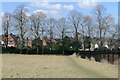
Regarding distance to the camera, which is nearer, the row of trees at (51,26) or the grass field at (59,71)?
the grass field at (59,71)

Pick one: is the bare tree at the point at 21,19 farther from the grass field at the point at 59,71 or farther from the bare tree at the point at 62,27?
the grass field at the point at 59,71

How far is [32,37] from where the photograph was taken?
1641 inches

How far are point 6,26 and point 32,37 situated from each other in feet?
22.4

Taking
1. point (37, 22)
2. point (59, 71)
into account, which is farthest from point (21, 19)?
point (59, 71)

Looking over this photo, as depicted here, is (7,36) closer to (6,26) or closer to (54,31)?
(6,26)

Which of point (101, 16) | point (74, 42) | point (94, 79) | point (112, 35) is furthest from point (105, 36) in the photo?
point (94, 79)

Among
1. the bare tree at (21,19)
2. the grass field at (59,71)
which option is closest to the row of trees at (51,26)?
the bare tree at (21,19)

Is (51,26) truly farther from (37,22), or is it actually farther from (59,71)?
(59,71)

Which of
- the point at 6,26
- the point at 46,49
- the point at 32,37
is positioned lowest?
the point at 46,49

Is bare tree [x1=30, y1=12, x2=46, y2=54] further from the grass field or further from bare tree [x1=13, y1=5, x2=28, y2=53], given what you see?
the grass field

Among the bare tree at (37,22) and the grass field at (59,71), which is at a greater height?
the bare tree at (37,22)

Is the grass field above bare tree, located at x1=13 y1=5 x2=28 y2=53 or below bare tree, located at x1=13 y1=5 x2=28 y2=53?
below

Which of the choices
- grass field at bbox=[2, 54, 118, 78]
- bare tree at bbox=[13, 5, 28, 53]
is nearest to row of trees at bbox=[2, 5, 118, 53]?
bare tree at bbox=[13, 5, 28, 53]

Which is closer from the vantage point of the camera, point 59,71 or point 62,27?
point 59,71
